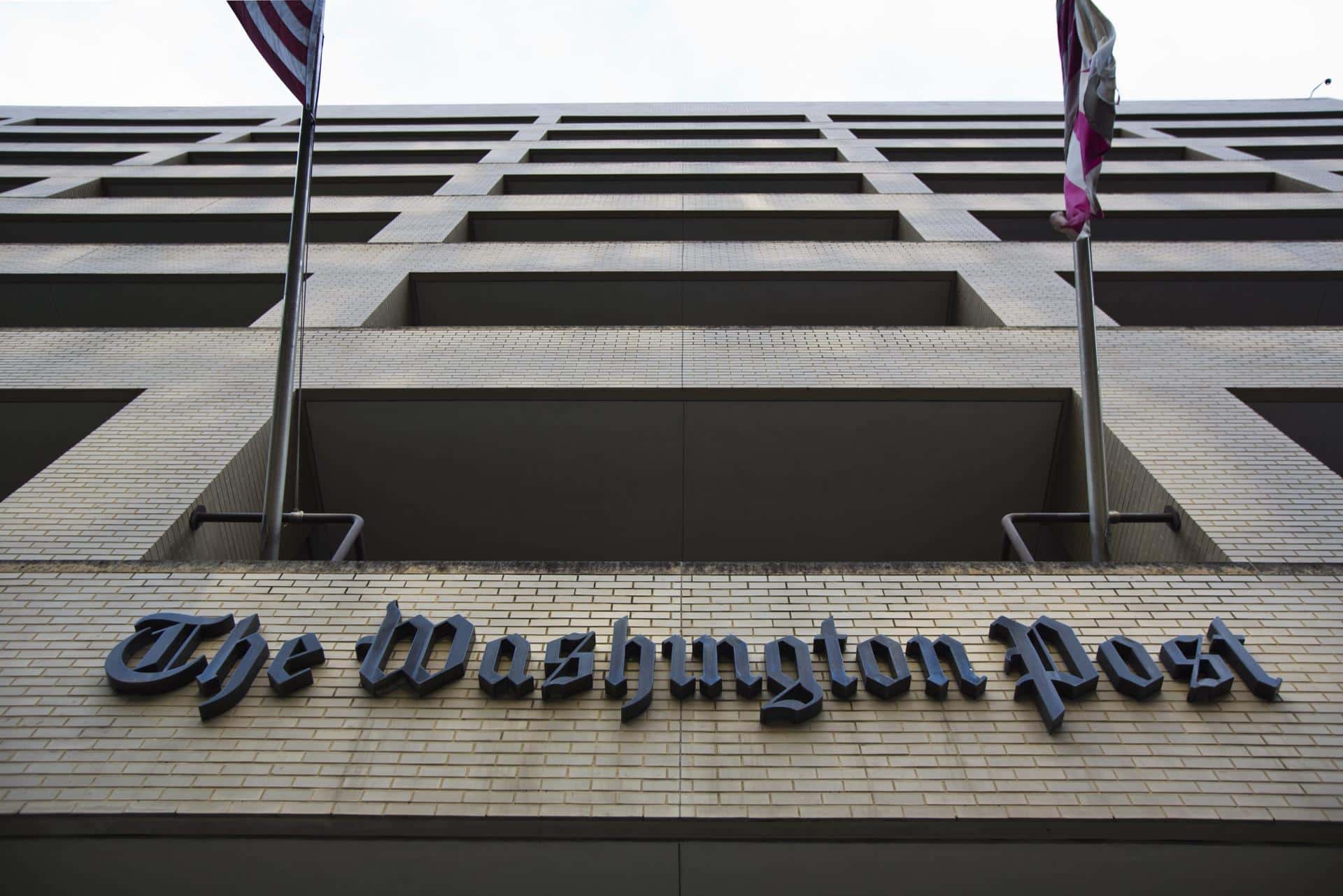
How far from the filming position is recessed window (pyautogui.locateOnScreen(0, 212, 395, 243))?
1650cm

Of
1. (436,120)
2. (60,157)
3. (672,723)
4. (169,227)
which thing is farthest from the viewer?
(436,120)

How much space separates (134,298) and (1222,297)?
52.3ft

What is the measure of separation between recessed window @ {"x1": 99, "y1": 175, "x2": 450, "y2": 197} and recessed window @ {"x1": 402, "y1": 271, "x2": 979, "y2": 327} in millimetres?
7510

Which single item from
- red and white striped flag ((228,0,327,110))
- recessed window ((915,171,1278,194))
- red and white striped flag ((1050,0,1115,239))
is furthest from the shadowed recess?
red and white striped flag ((228,0,327,110))

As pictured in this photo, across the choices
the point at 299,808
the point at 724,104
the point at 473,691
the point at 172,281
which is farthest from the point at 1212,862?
the point at 724,104

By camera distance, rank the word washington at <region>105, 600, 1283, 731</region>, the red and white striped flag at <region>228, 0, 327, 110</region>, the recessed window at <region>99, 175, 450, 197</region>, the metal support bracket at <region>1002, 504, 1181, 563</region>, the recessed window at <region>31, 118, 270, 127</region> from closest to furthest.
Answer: the word washington at <region>105, 600, 1283, 731</region>, the red and white striped flag at <region>228, 0, 327, 110</region>, the metal support bracket at <region>1002, 504, 1181, 563</region>, the recessed window at <region>99, 175, 450, 197</region>, the recessed window at <region>31, 118, 270, 127</region>

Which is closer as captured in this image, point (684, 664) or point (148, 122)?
point (684, 664)

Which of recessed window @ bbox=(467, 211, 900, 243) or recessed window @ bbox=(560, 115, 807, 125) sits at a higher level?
recessed window @ bbox=(560, 115, 807, 125)

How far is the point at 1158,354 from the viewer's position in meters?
10.2

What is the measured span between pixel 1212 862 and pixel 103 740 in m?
5.99

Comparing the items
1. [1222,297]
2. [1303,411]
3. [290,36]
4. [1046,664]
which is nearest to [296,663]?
[1046,664]

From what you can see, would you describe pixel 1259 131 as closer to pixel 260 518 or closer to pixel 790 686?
pixel 790 686

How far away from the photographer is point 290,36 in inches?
301

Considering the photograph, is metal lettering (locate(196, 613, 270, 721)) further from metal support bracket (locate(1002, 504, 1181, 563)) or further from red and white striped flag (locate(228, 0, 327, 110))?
metal support bracket (locate(1002, 504, 1181, 563))
